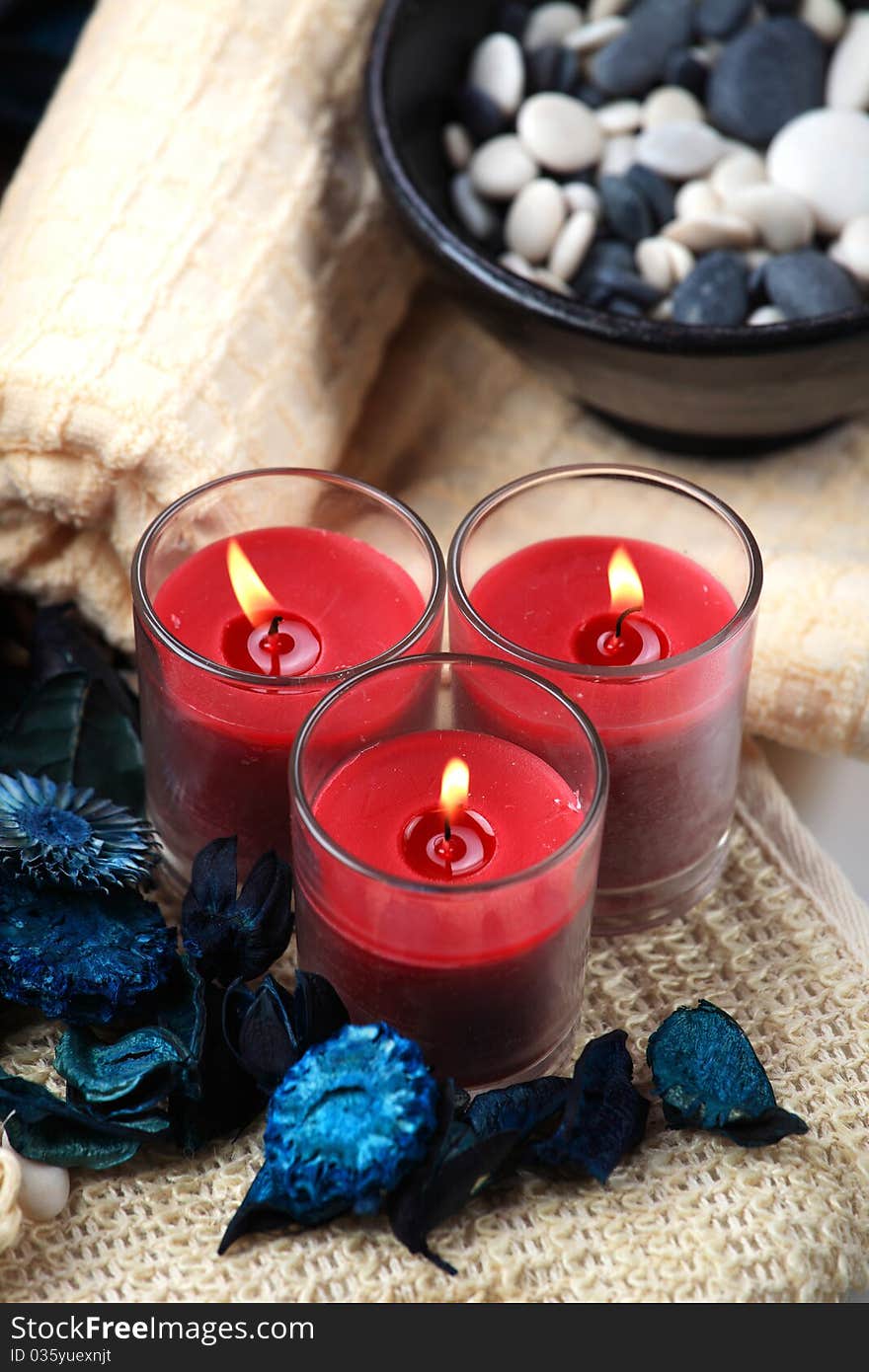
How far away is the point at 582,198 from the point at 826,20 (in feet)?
0.59

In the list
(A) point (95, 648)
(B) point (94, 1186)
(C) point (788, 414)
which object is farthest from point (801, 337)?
(B) point (94, 1186)

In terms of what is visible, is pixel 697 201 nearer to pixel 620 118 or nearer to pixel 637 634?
pixel 620 118

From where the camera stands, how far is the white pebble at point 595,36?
847 millimetres

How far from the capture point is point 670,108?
83 centimetres

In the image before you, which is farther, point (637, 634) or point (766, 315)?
point (766, 315)

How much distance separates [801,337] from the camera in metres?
0.70

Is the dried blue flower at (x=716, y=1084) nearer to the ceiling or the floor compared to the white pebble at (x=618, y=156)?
nearer to the floor

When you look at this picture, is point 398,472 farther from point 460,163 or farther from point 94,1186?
point 94,1186

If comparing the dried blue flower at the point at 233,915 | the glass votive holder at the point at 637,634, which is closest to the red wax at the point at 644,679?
the glass votive holder at the point at 637,634

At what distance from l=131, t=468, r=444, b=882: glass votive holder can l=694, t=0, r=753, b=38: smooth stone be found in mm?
375

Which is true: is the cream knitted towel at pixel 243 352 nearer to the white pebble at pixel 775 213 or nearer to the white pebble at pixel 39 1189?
the white pebble at pixel 775 213

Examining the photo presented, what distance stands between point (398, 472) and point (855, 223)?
27 cm

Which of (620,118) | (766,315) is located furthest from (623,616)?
(620,118)

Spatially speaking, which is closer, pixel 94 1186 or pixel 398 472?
pixel 94 1186
